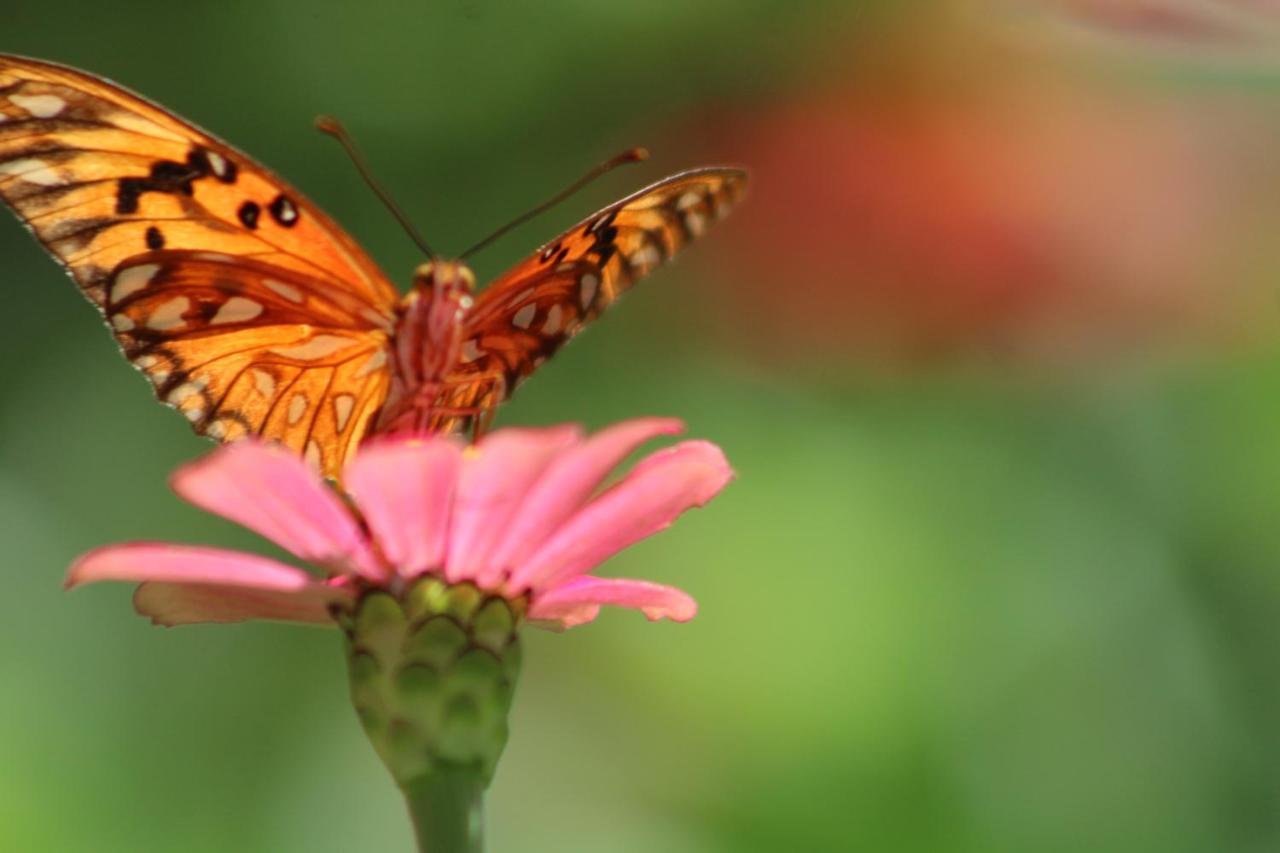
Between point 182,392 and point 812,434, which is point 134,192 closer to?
point 182,392

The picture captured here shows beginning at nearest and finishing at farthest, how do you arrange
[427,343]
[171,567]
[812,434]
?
[171,567], [427,343], [812,434]

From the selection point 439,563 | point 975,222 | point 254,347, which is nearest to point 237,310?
point 254,347

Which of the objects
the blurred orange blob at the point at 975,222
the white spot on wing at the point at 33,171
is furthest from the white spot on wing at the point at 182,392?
the blurred orange blob at the point at 975,222

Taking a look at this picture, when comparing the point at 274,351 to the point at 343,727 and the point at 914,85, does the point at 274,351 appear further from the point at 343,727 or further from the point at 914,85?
the point at 914,85

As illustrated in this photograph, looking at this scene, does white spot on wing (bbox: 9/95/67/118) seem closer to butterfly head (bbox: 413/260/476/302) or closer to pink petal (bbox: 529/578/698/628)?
butterfly head (bbox: 413/260/476/302)

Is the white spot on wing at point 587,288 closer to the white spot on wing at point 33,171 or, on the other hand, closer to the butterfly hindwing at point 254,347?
the butterfly hindwing at point 254,347

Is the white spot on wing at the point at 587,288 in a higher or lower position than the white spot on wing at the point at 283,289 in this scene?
lower

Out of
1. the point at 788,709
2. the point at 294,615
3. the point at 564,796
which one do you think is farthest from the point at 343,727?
the point at 294,615
